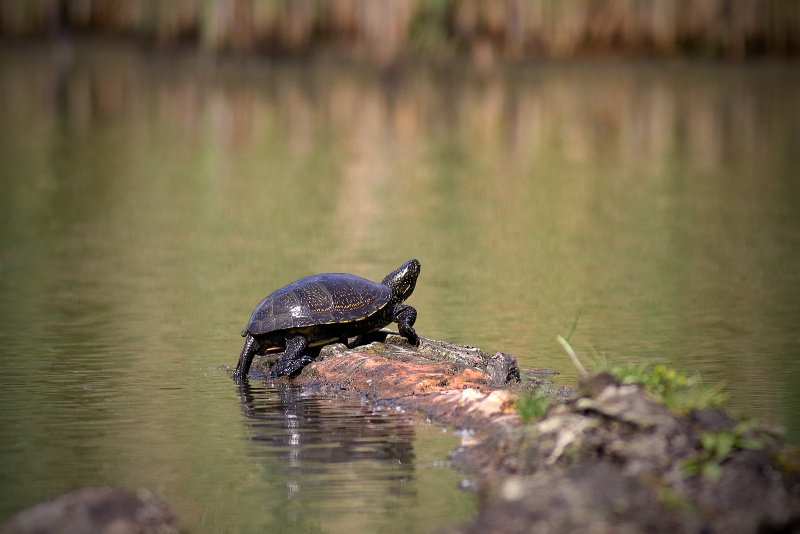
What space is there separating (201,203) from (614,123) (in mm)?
12072

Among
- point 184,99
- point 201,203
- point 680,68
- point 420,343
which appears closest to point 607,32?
point 680,68

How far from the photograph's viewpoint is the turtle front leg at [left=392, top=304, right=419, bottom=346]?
27.6ft

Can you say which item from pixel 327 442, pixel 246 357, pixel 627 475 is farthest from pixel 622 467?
pixel 246 357

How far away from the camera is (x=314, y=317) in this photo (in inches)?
323

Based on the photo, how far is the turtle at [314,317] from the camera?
8227 mm

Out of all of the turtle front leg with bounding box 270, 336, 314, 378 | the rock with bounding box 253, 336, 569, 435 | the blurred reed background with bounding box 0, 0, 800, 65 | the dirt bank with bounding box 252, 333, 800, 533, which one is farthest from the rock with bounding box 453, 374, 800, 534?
the blurred reed background with bounding box 0, 0, 800, 65

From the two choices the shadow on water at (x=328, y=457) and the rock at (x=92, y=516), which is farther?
the shadow on water at (x=328, y=457)

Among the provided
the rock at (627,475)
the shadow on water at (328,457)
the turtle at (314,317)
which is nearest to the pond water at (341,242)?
the shadow on water at (328,457)

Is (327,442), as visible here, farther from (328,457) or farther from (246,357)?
(246,357)

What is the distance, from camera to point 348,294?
27.5 ft

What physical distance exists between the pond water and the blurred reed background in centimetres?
83

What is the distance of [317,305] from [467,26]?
77.3ft

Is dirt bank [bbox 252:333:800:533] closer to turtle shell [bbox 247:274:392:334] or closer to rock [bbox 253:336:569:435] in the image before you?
rock [bbox 253:336:569:435]

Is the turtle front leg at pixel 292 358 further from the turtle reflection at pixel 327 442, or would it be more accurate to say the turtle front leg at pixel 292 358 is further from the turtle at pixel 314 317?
the turtle reflection at pixel 327 442
